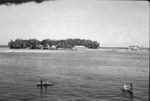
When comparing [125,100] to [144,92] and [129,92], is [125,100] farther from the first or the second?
[144,92]

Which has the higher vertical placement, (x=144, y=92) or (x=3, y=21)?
(x=3, y=21)

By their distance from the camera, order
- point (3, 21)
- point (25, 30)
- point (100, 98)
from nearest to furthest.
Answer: point (3, 21) → point (25, 30) → point (100, 98)

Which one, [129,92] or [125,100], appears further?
[129,92]

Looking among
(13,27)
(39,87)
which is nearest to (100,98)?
(39,87)

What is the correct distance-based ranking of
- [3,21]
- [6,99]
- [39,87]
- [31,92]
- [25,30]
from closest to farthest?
[3,21] → [25,30] → [6,99] → [31,92] → [39,87]

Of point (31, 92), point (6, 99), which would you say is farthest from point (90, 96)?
point (6, 99)

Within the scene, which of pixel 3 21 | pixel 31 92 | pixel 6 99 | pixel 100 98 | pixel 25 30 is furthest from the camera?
pixel 31 92

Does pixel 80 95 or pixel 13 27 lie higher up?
pixel 13 27

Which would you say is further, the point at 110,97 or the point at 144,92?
the point at 144,92

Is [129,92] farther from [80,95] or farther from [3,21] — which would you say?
[3,21]
